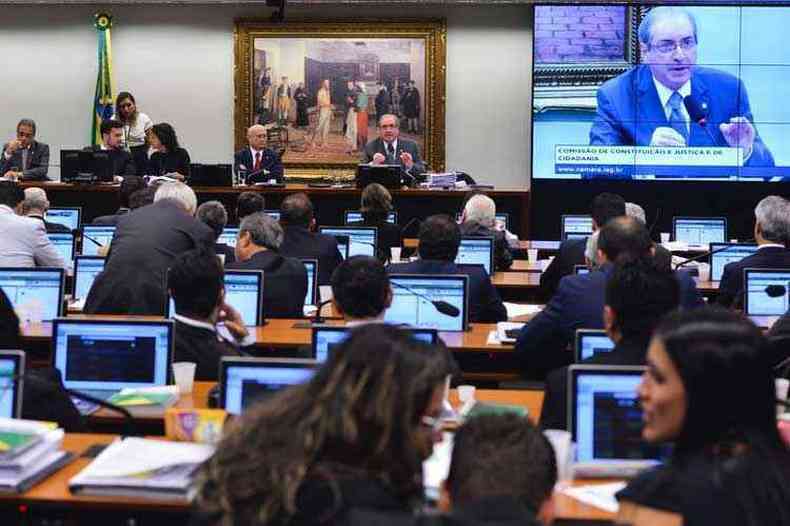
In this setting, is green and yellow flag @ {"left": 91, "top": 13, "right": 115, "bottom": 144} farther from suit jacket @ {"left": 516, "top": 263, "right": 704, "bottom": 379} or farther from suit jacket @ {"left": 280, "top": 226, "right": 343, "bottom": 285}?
suit jacket @ {"left": 516, "top": 263, "right": 704, "bottom": 379}

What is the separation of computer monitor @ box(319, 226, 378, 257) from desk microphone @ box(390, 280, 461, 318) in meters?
2.81

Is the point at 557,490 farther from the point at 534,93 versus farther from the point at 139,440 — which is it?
the point at 534,93

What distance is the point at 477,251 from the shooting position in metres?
8.38

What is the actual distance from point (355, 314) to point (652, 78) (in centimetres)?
959

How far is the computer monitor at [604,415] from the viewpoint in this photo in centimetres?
353

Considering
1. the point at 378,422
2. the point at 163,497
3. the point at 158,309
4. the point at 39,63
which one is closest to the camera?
the point at 378,422

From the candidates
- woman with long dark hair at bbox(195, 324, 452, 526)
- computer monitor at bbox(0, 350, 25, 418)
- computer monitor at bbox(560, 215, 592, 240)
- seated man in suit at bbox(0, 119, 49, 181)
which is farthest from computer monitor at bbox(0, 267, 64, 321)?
seated man in suit at bbox(0, 119, 49, 181)

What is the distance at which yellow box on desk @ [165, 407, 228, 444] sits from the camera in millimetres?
3604

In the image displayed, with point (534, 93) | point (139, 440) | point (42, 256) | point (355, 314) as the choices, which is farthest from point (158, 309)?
point (534, 93)

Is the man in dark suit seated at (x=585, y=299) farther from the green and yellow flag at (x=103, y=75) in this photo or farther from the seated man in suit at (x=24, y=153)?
the green and yellow flag at (x=103, y=75)

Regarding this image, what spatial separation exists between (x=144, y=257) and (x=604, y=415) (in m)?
3.60

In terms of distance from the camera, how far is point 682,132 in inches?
538

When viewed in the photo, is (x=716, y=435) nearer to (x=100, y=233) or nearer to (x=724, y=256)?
(x=724, y=256)

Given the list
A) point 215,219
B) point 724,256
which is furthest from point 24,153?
point 724,256
